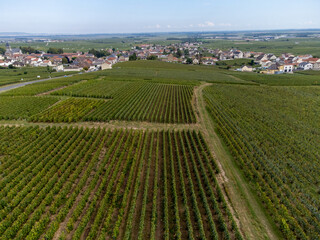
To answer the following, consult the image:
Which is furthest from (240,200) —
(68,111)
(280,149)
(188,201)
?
(68,111)

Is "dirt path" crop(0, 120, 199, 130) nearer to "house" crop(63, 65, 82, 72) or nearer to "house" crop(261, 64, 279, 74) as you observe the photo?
"house" crop(63, 65, 82, 72)

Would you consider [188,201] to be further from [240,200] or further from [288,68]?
[288,68]

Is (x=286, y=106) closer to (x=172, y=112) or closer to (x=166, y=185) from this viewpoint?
(x=172, y=112)

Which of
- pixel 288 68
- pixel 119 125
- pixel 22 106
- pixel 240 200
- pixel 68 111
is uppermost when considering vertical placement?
pixel 288 68

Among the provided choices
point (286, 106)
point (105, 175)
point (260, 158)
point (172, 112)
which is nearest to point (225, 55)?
point (286, 106)

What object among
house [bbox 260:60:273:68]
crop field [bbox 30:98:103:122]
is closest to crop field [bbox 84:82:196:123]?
crop field [bbox 30:98:103:122]

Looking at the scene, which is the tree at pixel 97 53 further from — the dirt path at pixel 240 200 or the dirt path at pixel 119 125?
the dirt path at pixel 240 200

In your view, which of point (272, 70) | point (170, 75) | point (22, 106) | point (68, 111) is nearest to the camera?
point (68, 111)
